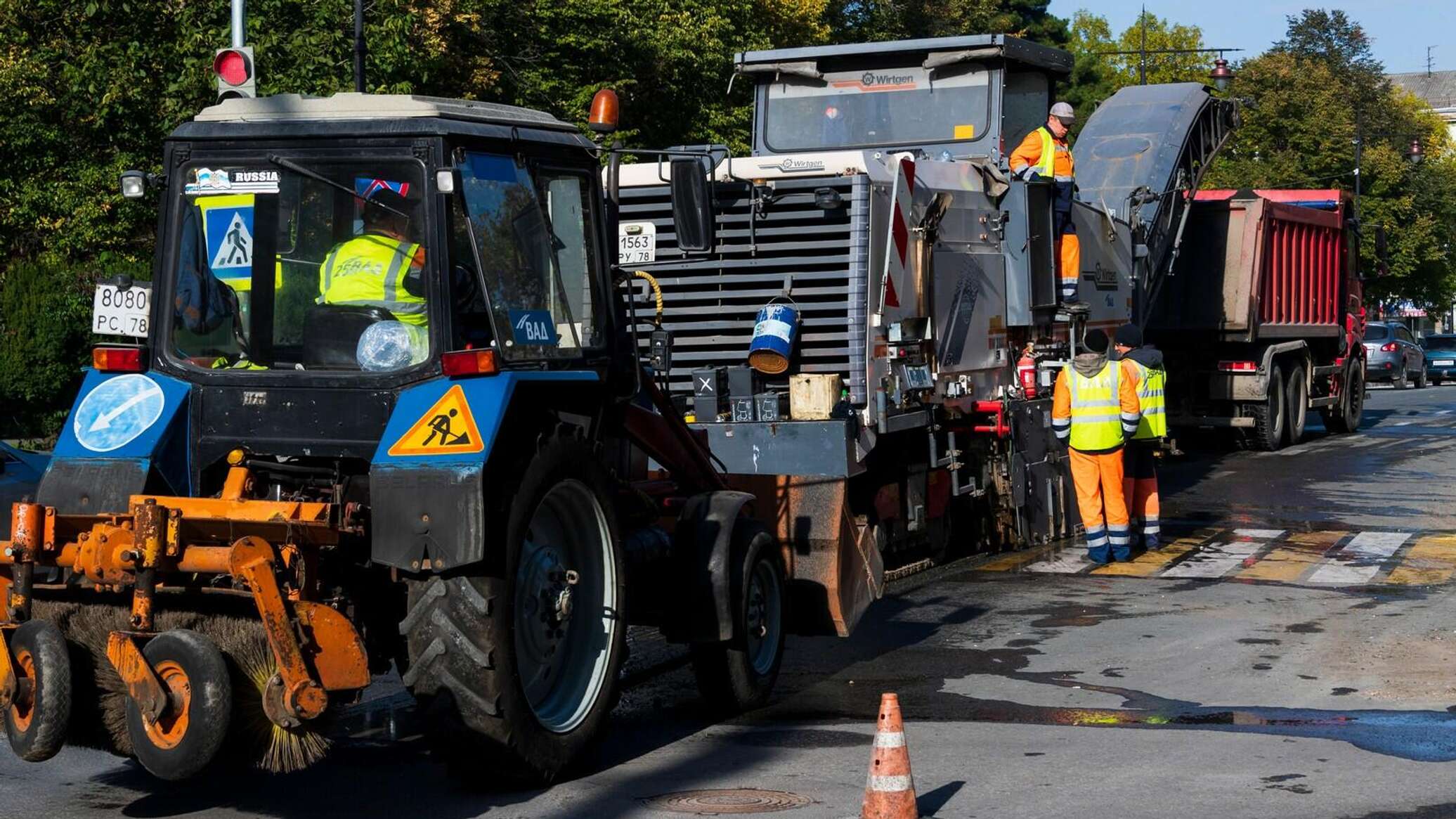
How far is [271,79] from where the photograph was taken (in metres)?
18.9

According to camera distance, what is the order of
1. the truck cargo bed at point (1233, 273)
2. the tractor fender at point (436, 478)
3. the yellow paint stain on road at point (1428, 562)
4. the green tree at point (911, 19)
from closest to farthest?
the tractor fender at point (436, 478) → the yellow paint stain on road at point (1428, 562) → the truck cargo bed at point (1233, 273) → the green tree at point (911, 19)

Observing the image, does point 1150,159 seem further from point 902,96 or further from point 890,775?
point 890,775

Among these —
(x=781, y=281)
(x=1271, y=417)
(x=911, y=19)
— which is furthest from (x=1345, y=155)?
(x=781, y=281)

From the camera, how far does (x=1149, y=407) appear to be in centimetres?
1386

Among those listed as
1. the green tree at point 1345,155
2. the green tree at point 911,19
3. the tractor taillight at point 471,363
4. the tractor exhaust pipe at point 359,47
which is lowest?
the tractor taillight at point 471,363

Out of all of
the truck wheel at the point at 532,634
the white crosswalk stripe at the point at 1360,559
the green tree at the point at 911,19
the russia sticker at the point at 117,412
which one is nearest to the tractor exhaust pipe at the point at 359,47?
the white crosswalk stripe at the point at 1360,559

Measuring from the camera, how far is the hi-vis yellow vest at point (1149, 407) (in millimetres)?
13812

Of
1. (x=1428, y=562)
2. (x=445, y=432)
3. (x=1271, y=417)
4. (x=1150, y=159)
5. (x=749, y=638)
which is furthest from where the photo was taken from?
(x=1271, y=417)

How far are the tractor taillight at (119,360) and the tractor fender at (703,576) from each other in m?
2.47

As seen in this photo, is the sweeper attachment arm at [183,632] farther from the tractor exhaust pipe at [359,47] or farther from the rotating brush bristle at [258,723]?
the tractor exhaust pipe at [359,47]

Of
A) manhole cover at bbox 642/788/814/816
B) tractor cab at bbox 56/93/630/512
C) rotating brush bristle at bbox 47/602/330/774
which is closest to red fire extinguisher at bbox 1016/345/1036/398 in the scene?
tractor cab at bbox 56/93/630/512

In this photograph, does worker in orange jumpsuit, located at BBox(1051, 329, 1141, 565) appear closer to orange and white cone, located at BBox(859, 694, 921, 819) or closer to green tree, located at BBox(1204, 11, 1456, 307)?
orange and white cone, located at BBox(859, 694, 921, 819)

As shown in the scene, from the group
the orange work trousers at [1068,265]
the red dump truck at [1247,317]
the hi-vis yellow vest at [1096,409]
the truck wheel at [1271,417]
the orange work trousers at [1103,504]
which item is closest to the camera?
the orange work trousers at [1103,504]

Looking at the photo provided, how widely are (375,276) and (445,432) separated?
2.45 ft
